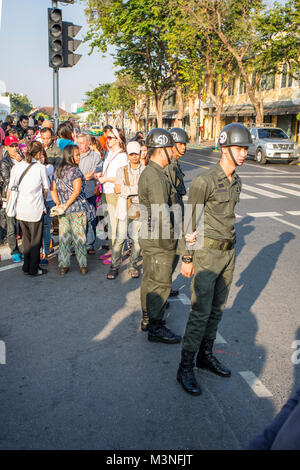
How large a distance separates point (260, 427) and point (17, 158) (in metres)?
5.02

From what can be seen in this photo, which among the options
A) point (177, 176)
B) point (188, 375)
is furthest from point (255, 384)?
point (177, 176)

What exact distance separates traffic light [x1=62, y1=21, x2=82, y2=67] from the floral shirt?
2.95m

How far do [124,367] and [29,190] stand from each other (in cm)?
307

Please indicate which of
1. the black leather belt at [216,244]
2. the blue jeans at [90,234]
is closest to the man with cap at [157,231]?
the black leather belt at [216,244]

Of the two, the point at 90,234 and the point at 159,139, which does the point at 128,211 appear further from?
the point at 159,139

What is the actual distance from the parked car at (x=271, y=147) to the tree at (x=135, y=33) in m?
11.1

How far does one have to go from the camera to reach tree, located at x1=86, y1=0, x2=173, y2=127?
28.5 metres

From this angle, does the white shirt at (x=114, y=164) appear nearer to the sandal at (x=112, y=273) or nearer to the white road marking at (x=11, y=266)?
the sandal at (x=112, y=273)

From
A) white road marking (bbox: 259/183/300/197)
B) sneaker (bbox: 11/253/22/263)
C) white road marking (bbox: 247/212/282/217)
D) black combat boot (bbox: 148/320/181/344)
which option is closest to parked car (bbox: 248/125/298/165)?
white road marking (bbox: 259/183/300/197)

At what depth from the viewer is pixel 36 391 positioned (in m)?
3.28

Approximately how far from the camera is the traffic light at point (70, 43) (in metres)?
7.68

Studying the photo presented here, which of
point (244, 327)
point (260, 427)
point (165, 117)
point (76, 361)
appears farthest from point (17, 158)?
point (165, 117)

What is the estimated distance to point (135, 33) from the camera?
29438mm
